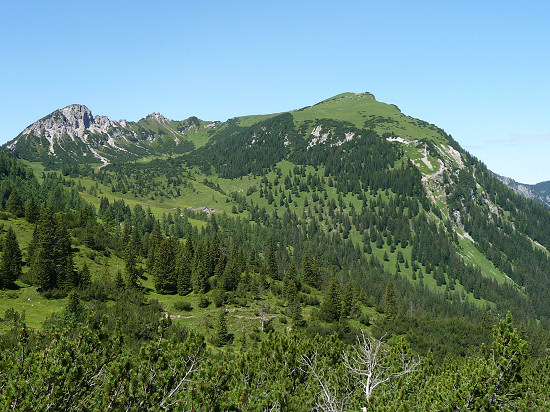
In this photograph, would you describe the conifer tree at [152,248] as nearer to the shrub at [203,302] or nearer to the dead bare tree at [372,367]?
the shrub at [203,302]

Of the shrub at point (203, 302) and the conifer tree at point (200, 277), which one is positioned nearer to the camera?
the shrub at point (203, 302)

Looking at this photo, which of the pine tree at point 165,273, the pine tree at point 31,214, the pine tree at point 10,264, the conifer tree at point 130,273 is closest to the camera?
the pine tree at point 10,264

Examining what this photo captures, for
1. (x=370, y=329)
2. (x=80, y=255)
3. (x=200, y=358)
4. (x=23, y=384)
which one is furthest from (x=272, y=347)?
(x=80, y=255)

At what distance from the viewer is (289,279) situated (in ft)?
356

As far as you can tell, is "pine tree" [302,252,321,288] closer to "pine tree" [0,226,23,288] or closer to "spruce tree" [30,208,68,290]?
"spruce tree" [30,208,68,290]

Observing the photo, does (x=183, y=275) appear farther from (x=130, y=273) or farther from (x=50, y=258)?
(x=50, y=258)

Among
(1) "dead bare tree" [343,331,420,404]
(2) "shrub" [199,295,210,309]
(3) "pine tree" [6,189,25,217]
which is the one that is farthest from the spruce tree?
(1) "dead bare tree" [343,331,420,404]

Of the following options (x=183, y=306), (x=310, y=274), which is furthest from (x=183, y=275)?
(x=310, y=274)

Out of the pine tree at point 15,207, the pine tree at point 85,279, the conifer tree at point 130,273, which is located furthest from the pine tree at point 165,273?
the pine tree at point 15,207

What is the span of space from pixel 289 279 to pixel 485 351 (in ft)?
292

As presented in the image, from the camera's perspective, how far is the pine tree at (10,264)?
73.5 meters

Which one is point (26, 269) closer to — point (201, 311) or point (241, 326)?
point (201, 311)

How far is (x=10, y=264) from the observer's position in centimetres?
7569

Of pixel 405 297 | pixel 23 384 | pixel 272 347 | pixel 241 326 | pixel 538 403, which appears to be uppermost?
pixel 23 384
